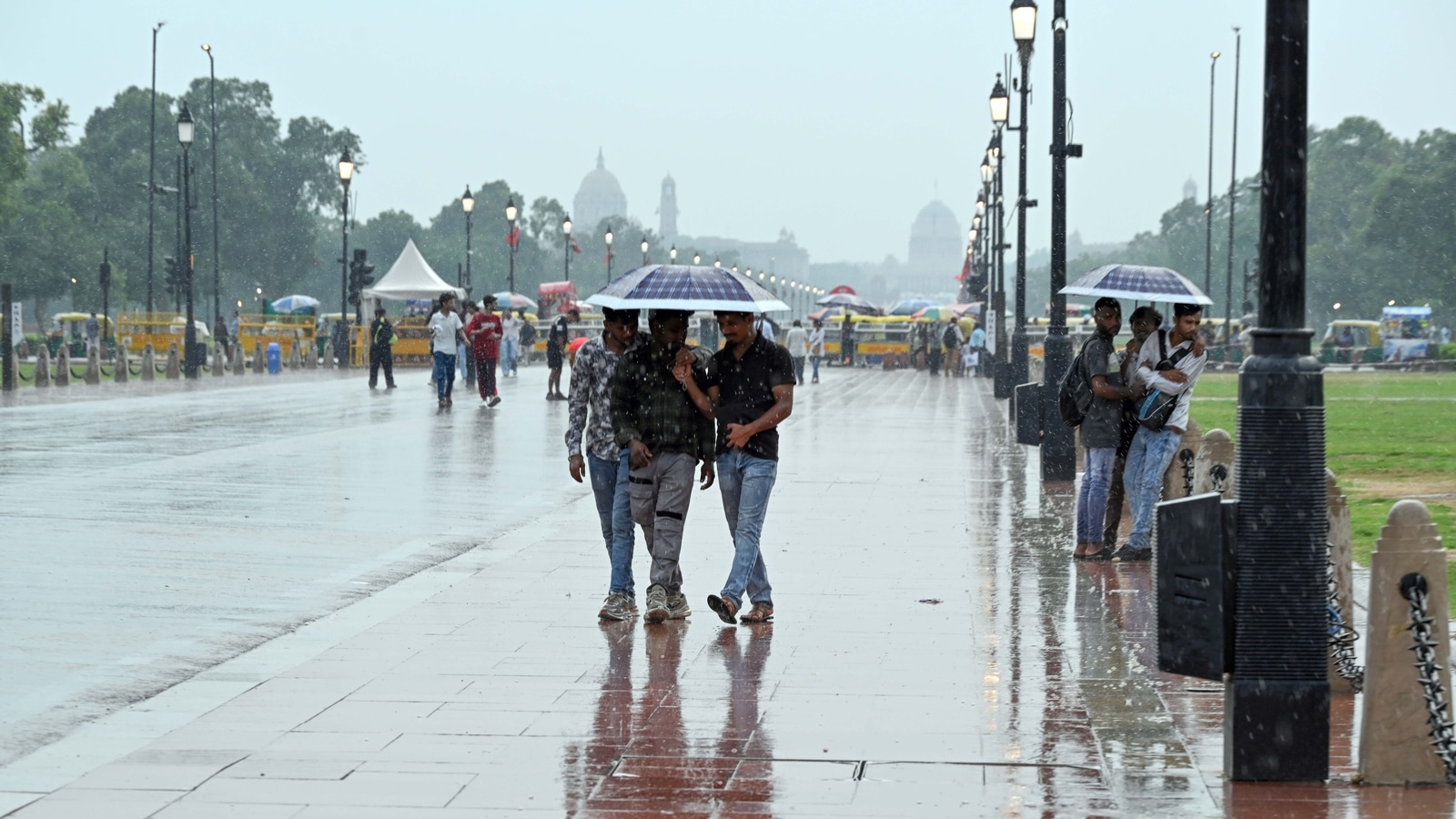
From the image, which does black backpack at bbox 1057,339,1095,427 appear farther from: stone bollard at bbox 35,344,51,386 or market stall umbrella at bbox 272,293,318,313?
market stall umbrella at bbox 272,293,318,313

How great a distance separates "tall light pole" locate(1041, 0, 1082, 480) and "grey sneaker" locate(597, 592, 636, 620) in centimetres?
701

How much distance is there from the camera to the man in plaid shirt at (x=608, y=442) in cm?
866

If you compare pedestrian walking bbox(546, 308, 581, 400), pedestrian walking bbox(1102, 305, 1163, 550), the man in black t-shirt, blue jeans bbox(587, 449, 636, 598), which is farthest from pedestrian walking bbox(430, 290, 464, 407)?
the man in black t-shirt

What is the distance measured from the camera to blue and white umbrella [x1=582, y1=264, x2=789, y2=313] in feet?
Result: 26.8

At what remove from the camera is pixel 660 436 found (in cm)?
854

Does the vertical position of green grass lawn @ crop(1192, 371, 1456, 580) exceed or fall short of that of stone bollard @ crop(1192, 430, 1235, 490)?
it falls short

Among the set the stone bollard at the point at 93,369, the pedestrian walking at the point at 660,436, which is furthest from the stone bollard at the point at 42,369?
the pedestrian walking at the point at 660,436

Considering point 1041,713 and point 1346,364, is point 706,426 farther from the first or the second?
point 1346,364

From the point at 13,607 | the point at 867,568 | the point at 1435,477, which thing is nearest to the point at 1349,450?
the point at 1435,477

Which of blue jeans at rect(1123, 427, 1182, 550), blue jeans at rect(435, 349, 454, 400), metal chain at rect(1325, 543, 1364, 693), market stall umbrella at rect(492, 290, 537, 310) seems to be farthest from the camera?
market stall umbrella at rect(492, 290, 537, 310)

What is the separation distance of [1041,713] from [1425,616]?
1.49 metres

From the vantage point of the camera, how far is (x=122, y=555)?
10805 mm

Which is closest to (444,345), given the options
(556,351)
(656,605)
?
(556,351)

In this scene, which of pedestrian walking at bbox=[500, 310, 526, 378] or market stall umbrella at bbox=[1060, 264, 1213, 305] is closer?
market stall umbrella at bbox=[1060, 264, 1213, 305]
